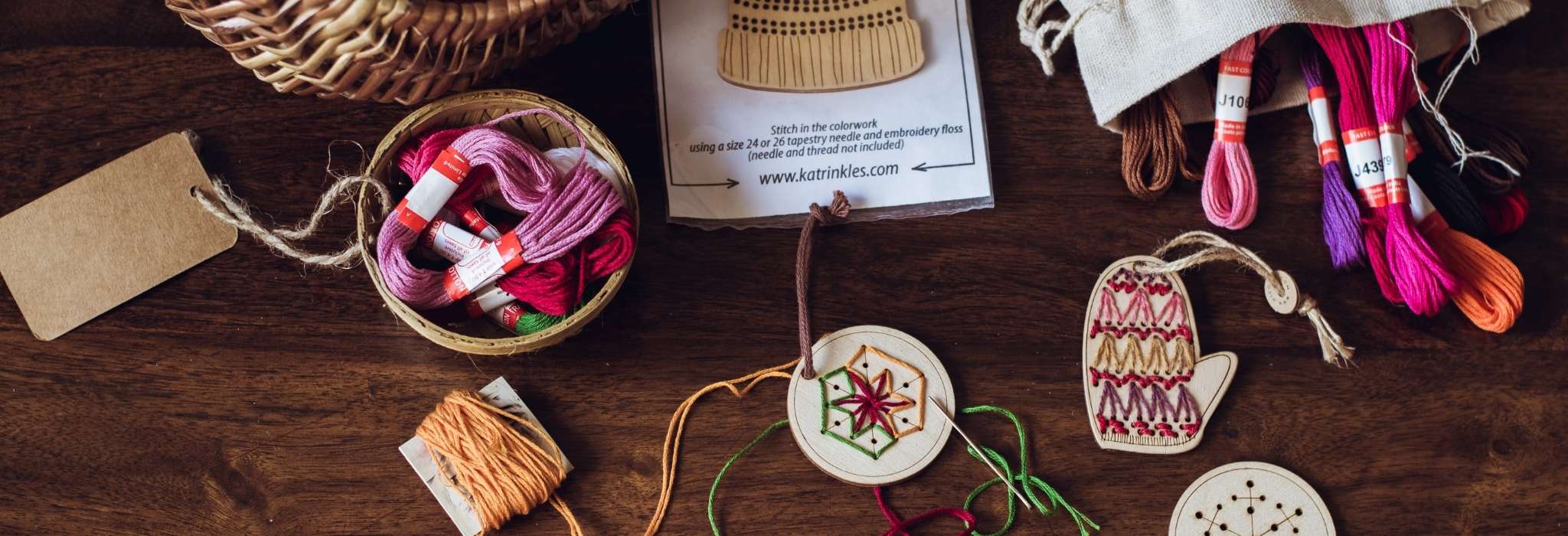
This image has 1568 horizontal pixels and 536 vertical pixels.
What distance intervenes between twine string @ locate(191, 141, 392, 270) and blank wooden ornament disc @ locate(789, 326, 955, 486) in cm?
43

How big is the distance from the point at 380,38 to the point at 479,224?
0.64 ft

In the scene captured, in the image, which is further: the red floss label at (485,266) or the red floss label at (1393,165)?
the red floss label at (1393,165)

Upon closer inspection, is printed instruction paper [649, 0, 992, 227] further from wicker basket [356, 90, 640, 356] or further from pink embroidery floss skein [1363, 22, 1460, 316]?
pink embroidery floss skein [1363, 22, 1460, 316]

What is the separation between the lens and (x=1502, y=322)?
1.06 metres

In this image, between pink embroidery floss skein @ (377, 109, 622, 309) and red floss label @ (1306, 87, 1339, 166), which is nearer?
pink embroidery floss skein @ (377, 109, 622, 309)

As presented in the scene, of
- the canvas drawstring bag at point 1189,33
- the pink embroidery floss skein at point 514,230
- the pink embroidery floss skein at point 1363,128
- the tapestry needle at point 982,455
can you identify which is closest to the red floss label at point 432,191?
the pink embroidery floss skein at point 514,230

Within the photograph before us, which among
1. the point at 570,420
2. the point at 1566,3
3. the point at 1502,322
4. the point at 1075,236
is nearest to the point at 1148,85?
the point at 1075,236

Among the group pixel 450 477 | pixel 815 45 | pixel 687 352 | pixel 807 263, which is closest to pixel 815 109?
pixel 815 45

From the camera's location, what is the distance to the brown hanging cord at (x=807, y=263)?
3.40 feet

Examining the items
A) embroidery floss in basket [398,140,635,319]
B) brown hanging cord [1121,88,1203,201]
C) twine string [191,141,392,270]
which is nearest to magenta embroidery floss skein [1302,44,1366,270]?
brown hanging cord [1121,88,1203,201]

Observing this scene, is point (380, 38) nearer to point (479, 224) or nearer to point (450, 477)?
point (479, 224)

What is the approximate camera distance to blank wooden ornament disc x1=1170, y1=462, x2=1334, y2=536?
1030mm

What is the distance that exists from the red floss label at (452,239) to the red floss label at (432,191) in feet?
0.05

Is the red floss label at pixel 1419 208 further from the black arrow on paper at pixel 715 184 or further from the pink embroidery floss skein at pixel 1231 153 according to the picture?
the black arrow on paper at pixel 715 184
